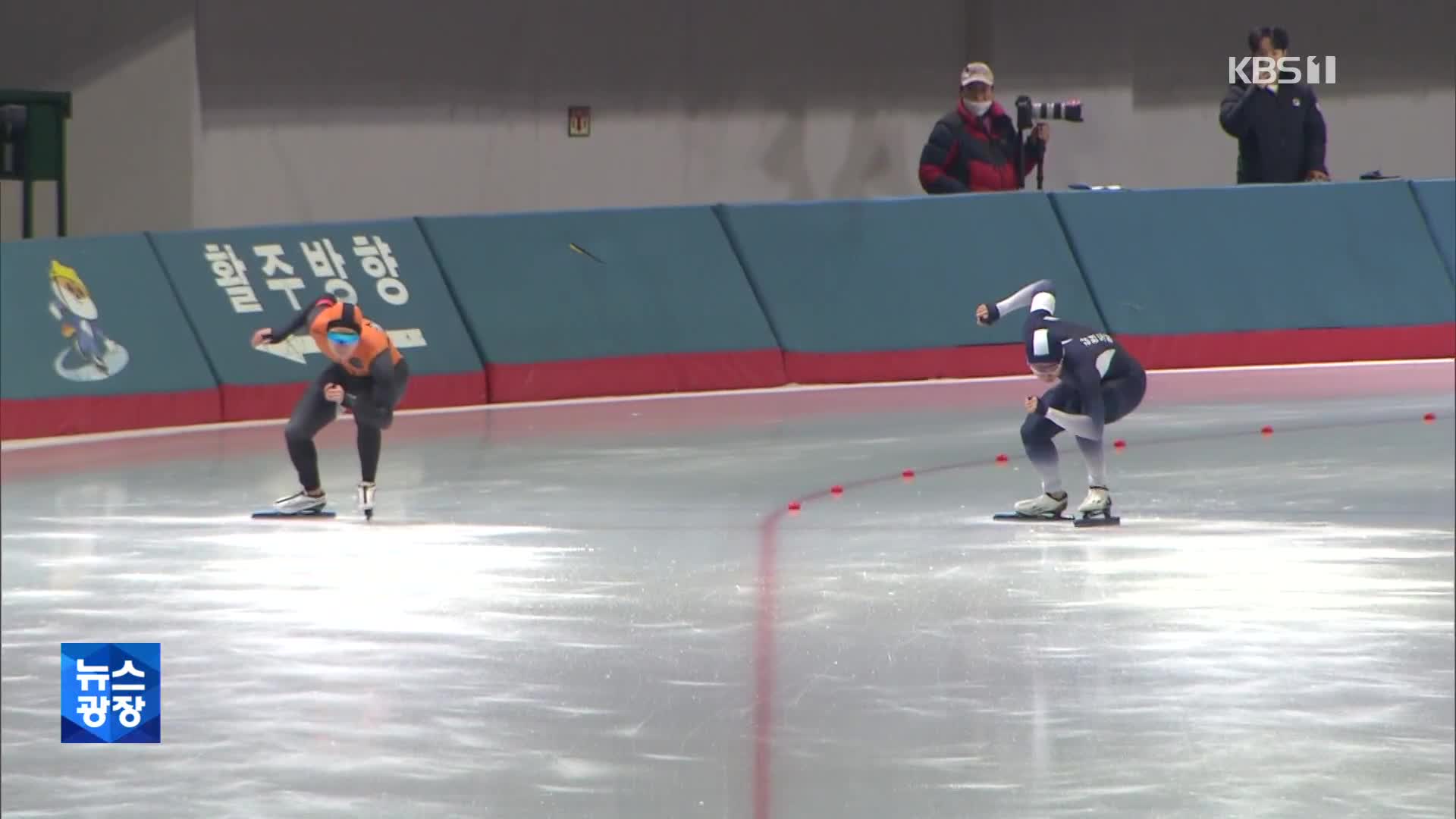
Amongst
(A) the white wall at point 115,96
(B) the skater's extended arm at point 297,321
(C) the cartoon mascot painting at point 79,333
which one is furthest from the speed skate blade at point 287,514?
(A) the white wall at point 115,96

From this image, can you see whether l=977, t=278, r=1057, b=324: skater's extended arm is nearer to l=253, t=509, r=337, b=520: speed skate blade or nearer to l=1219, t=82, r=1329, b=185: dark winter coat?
l=253, t=509, r=337, b=520: speed skate blade

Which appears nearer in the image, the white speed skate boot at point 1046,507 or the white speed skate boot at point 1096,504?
the white speed skate boot at point 1096,504

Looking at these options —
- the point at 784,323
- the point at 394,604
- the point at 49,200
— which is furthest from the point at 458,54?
the point at 394,604

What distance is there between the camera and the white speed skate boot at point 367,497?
1168cm

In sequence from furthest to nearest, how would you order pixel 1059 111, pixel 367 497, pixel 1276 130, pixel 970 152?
pixel 1276 130, pixel 1059 111, pixel 970 152, pixel 367 497

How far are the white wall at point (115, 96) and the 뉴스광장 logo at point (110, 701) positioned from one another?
12828 millimetres

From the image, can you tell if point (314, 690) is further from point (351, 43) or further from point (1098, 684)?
point (351, 43)

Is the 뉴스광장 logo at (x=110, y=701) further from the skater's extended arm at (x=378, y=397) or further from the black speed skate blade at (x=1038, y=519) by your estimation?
the black speed skate blade at (x=1038, y=519)

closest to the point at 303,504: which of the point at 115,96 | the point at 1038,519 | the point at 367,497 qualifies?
the point at 367,497

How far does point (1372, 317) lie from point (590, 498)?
8.39 m

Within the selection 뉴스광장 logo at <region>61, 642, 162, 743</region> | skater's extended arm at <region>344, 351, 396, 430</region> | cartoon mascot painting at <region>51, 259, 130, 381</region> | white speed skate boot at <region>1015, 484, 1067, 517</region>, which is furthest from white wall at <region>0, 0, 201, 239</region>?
뉴스광장 logo at <region>61, 642, 162, 743</region>

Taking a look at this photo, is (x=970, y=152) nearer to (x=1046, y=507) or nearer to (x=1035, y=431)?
(x=1035, y=431)

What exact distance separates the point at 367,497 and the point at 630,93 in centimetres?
1070

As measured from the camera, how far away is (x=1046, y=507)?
38.3 feet
